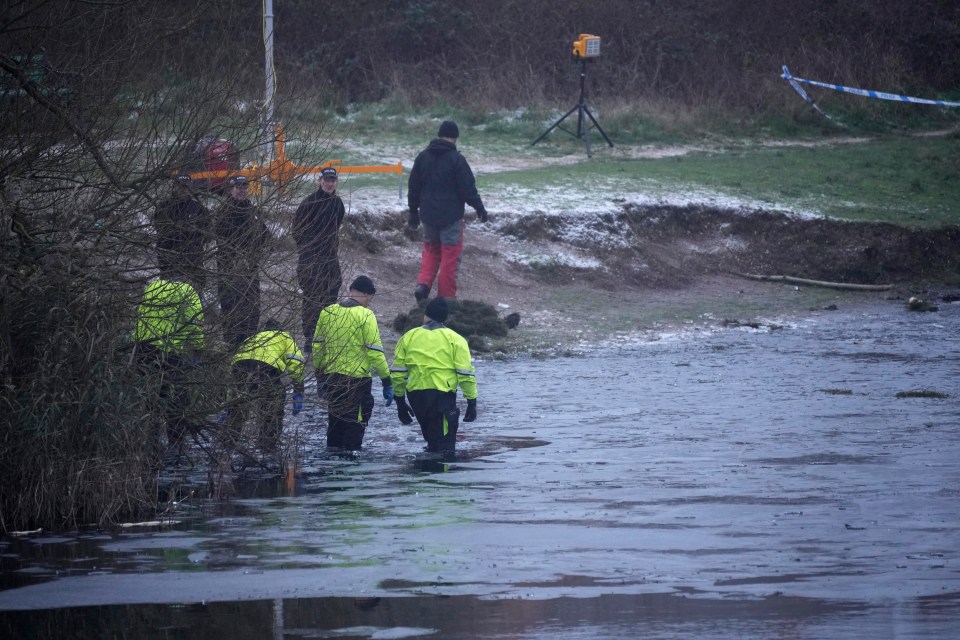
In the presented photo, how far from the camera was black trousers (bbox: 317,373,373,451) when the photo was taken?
1185cm

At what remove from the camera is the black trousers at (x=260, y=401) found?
36.0 ft

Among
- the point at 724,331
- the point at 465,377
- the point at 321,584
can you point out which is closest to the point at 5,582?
the point at 321,584

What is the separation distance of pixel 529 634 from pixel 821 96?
2884 centimetres

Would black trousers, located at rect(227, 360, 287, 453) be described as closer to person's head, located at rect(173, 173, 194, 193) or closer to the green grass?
person's head, located at rect(173, 173, 194, 193)

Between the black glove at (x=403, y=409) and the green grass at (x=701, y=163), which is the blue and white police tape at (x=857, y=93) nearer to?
the green grass at (x=701, y=163)

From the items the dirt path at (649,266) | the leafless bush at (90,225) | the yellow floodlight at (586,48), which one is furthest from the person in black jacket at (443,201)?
the yellow floodlight at (586,48)

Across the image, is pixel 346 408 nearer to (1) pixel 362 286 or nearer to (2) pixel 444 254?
(1) pixel 362 286

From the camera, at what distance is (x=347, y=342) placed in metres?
11.9

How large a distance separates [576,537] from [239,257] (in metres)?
3.90

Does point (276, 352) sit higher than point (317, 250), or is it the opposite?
point (317, 250)

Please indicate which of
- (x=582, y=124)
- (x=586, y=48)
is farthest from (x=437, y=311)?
(x=582, y=124)

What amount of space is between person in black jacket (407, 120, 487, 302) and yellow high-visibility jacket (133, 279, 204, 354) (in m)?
7.13

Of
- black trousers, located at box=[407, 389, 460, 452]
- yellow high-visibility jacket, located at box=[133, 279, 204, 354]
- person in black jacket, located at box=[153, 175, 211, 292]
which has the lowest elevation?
black trousers, located at box=[407, 389, 460, 452]

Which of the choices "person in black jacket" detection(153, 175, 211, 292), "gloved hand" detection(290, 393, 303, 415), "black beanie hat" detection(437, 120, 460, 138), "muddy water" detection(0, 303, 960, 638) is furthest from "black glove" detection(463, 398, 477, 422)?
"black beanie hat" detection(437, 120, 460, 138)
